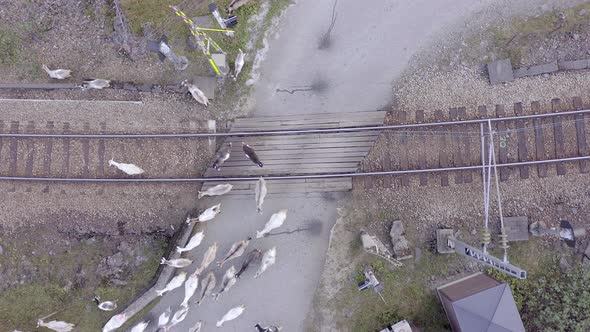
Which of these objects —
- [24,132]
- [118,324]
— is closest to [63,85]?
[24,132]

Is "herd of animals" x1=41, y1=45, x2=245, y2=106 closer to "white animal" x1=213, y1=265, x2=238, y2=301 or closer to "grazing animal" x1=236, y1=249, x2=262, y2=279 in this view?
"grazing animal" x1=236, y1=249, x2=262, y2=279

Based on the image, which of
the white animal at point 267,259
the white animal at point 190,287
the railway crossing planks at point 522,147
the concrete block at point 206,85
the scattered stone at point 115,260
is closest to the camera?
the railway crossing planks at point 522,147

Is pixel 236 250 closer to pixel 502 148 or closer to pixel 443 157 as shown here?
pixel 443 157

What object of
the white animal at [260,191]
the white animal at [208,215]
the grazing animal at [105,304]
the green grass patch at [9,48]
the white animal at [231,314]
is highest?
the green grass patch at [9,48]

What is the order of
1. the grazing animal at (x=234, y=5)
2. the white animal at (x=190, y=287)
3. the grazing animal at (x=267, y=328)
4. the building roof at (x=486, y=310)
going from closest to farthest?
the building roof at (x=486, y=310)
the white animal at (x=190, y=287)
the grazing animal at (x=267, y=328)
the grazing animal at (x=234, y=5)

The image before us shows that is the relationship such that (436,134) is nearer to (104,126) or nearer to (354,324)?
(354,324)

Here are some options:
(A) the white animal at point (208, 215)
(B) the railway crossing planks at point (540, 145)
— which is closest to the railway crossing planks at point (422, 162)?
(B) the railway crossing planks at point (540, 145)

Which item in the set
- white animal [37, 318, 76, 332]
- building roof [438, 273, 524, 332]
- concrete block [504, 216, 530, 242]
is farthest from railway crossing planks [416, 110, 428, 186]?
white animal [37, 318, 76, 332]

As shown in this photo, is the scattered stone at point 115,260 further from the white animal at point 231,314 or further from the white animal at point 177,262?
the white animal at point 231,314
